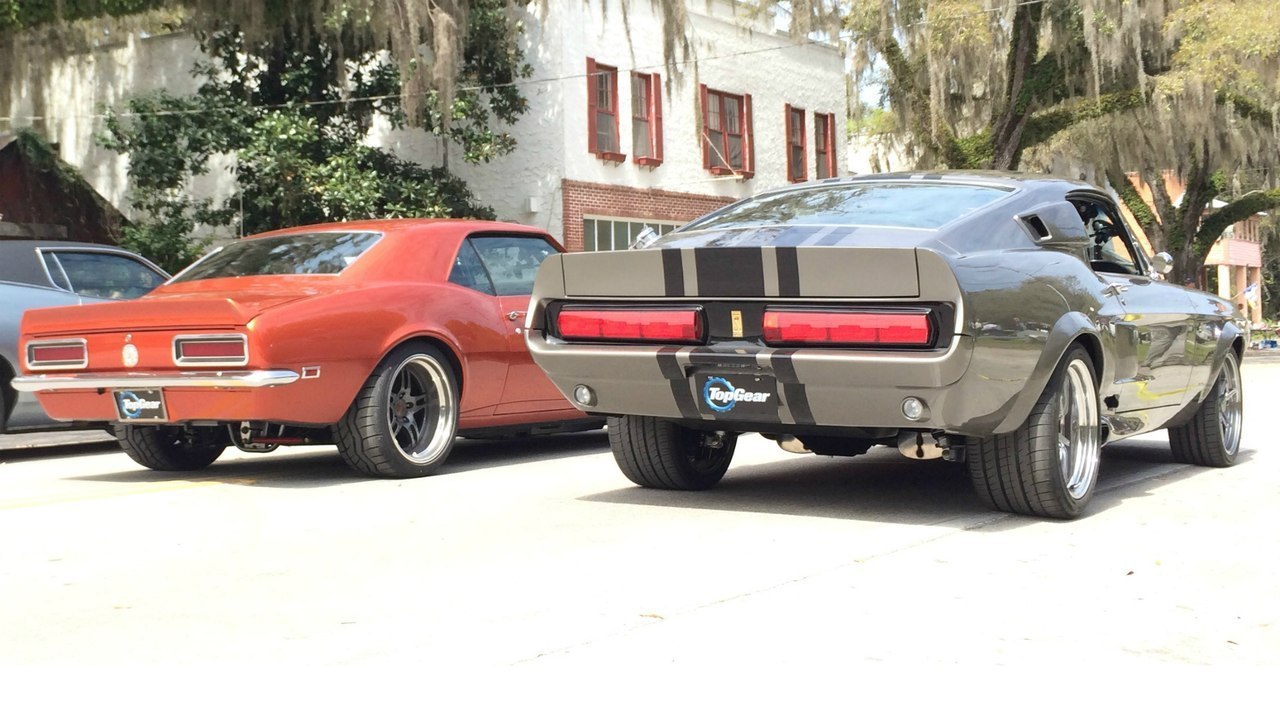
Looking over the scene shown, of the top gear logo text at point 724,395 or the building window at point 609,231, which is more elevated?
the building window at point 609,231

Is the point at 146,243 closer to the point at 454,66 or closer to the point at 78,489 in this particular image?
the point at 454,66

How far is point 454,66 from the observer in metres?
21.2

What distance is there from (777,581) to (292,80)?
20876 millimetres

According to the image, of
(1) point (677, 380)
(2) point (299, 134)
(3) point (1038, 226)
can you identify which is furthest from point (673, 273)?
(2) point (299, 134)

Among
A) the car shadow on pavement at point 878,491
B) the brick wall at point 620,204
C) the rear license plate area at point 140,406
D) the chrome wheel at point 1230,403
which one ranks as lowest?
the car shadow on pavement at point 878,491

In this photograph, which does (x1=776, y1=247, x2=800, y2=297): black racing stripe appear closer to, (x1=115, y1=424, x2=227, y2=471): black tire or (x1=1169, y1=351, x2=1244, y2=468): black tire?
(x1=1169, y1=351, x2=1244, y2=468): black tire

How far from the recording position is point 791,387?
5828mm

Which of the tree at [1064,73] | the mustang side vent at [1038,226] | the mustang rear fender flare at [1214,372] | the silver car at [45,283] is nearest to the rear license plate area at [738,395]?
the mustang side vent at [1038,226]

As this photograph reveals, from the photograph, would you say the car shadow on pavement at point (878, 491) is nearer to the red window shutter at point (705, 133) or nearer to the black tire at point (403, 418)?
the black tire at point (403, 418)

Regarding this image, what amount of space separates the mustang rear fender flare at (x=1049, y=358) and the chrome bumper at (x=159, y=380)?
3366 millimetres

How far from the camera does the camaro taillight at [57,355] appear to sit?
7.74 meters

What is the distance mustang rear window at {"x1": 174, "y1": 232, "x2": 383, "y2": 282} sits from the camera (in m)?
8.15

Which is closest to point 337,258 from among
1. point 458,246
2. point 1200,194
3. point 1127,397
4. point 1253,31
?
point 458,246

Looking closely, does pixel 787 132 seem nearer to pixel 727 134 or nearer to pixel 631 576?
pixel 727 134
